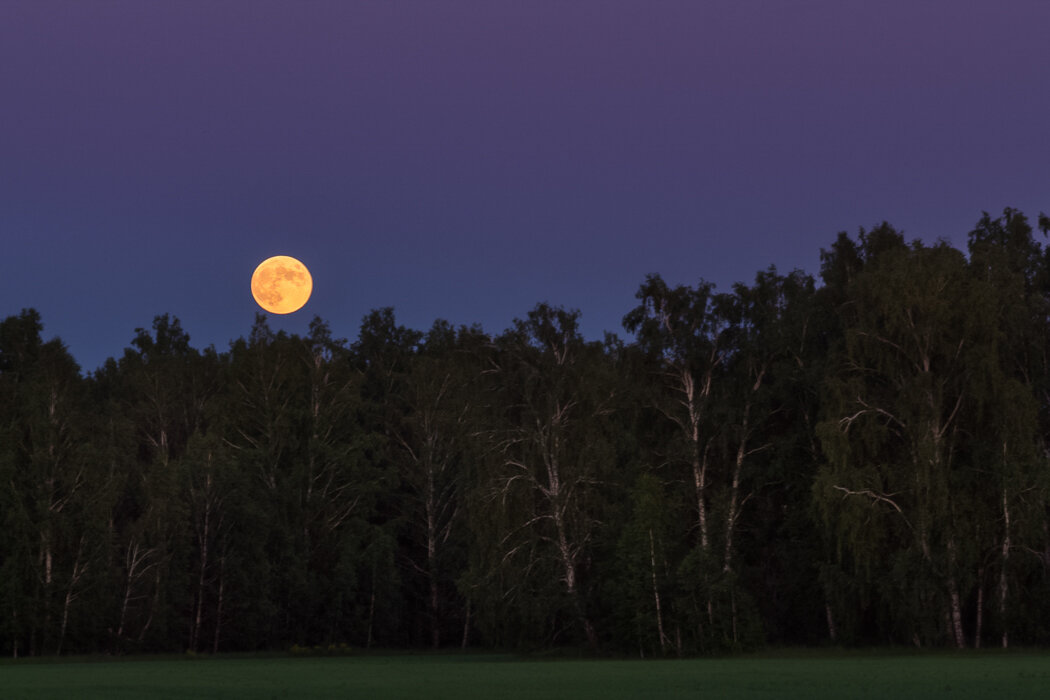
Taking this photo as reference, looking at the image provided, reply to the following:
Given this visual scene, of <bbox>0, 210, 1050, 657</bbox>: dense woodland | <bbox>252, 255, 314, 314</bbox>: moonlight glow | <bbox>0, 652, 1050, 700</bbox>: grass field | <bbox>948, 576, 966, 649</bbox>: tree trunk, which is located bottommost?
<bbox>0, 652, 1050, 700</bbox>: grass field

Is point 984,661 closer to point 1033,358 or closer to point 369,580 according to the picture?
point 1033,358

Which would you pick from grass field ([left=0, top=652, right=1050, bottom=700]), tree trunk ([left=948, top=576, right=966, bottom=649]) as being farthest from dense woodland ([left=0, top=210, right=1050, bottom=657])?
grass field ([left=0, top=652, right=1050, bottom=700])

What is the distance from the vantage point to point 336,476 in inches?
2844

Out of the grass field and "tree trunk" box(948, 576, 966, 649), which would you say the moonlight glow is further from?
"tree trunk" box(948, 576, 966, 649)

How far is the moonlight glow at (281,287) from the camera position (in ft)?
254

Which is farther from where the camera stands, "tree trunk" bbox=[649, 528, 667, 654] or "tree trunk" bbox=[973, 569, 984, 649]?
"tree trunk" bbox=[649, 528, 667, 654]

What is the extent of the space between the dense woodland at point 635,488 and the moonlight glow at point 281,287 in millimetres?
5063

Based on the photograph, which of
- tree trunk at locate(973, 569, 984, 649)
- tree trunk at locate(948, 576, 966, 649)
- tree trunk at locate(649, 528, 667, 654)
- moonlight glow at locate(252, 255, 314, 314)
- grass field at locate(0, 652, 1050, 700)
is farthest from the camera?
moonlight glow at locate(252, 255, 314, 314)

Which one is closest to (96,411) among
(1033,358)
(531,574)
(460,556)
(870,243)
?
(460,556)

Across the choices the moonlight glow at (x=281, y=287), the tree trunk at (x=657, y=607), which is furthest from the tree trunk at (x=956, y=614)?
the moonlight glow at (x=281, y=287)

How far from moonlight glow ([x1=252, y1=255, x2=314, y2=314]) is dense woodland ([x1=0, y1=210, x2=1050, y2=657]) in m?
5.06

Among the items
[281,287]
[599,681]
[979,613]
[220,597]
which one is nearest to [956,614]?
[979,613]

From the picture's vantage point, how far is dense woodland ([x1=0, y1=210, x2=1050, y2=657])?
4794 centimetres

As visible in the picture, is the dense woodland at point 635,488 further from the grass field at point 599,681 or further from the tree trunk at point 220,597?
the grass field at point 599,681
